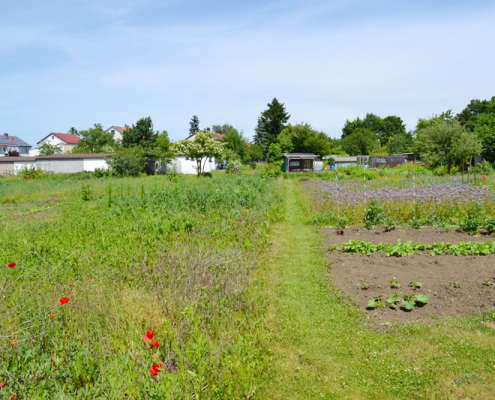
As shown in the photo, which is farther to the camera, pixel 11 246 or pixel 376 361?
pixel 11 246

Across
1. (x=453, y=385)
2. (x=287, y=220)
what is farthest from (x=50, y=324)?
(x=287, y=220)

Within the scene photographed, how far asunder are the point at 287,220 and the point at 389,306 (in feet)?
20.1

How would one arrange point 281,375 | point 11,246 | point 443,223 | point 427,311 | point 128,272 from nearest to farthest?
1. point 281,375
2. point 427,311
3. point 128,272
4. point 11,246
5. point 443,223

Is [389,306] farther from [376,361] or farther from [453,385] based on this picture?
[453,385]

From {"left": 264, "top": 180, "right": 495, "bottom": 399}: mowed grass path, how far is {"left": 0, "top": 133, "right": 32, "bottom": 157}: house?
2992 inches

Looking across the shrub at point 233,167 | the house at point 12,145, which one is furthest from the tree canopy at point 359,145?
the house at point 12,145

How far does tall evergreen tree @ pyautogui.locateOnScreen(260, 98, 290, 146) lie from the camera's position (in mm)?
61656

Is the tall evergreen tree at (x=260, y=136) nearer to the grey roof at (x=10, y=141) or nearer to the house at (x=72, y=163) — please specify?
the house at (x=72, y=163)

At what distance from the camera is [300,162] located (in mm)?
42781

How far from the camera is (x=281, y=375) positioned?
10.7 feet

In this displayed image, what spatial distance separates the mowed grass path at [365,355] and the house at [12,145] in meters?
76.0

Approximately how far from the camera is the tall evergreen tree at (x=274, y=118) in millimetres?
61656

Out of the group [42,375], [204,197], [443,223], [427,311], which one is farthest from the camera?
[204,197]

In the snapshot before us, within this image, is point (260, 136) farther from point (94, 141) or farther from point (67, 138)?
point (67, 138)
